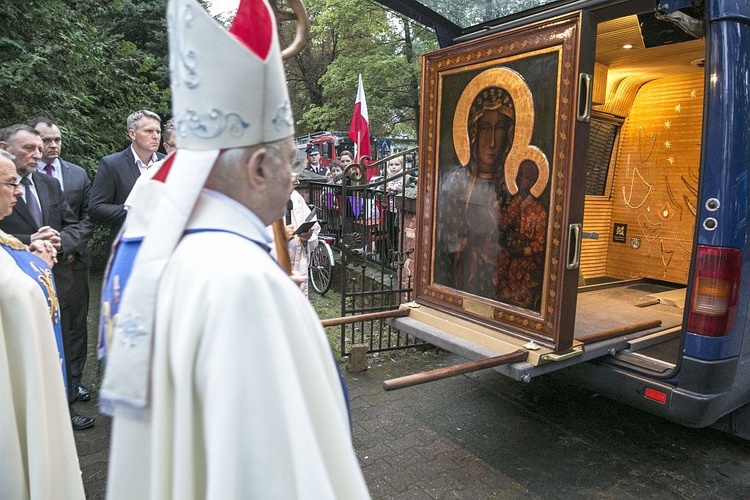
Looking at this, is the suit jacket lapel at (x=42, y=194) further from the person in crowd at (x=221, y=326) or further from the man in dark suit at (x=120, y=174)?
the person in crowd at (x=221, y=326)

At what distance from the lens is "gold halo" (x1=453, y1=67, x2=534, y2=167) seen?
336 cm

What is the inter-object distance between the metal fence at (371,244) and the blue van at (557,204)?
1.02 metres

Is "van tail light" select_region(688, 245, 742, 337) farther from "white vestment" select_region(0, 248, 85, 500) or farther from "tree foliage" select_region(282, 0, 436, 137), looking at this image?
"tree foliage" select_region(282, 0, 436, 137)

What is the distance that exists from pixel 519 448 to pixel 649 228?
3.78 m

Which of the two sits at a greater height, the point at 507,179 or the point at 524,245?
the point at 507,179

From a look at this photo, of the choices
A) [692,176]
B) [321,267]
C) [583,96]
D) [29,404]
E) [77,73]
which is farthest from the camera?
[321,267]

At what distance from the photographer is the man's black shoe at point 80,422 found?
3.76 m

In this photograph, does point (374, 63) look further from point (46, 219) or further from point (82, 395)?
point (82, 395)

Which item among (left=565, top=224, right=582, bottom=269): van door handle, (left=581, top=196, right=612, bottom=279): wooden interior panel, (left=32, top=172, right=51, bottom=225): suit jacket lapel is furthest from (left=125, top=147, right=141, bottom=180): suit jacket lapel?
(left=581, top=196, right=612, bottom=279): wooden interior panel

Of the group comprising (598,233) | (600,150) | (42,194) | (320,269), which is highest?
(600,150)

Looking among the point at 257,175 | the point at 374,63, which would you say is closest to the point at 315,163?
the point at 374,63

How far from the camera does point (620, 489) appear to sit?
3182 millimetres

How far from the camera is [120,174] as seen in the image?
4.24 m

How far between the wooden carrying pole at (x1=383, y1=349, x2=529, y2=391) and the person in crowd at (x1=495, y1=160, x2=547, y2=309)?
0.37 metres
